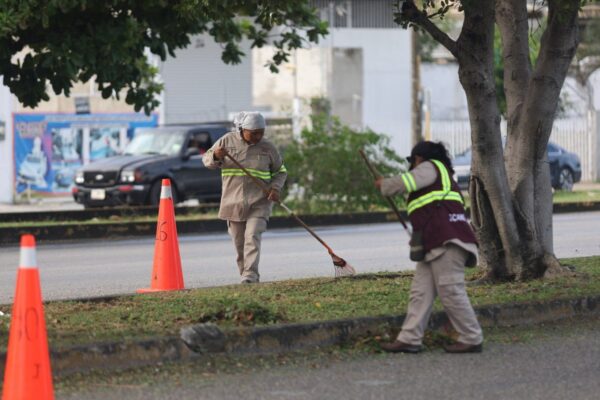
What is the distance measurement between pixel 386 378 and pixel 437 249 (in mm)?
1067

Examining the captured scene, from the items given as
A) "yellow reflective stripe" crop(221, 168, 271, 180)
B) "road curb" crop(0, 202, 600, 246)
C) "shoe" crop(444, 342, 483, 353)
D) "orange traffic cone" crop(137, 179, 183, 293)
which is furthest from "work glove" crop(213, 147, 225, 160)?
"road curb" crop(0, 202, 600, 246)

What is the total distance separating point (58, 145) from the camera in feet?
116

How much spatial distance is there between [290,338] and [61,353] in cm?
168

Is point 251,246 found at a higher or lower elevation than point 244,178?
lower

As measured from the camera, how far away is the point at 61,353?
7605 mm

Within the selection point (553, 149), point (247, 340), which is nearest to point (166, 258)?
point (247, 340)

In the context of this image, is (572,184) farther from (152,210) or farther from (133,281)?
(133,281)

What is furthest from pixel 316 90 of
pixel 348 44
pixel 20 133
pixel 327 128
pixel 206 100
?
pixel 327 128

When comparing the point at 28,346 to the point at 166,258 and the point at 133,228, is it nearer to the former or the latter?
the point at 166,258

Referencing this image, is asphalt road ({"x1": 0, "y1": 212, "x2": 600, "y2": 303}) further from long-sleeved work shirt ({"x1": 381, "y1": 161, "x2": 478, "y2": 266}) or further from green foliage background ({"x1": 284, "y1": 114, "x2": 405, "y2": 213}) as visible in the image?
long-sleeved work shirt ({"x1": 381, "y1": 161, "x2": 478, "y2": 266})

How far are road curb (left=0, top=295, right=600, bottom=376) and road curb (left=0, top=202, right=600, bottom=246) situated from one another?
1125 centimetres

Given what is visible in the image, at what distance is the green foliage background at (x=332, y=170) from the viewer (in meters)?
22.9

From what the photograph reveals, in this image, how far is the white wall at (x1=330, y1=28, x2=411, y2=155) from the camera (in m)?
49.9

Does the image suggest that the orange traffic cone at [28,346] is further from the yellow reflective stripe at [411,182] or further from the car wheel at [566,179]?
the car wheel at [566,179]
